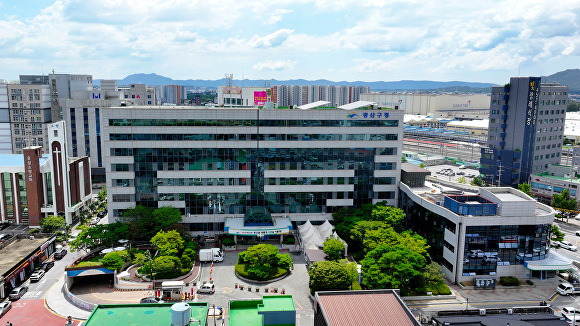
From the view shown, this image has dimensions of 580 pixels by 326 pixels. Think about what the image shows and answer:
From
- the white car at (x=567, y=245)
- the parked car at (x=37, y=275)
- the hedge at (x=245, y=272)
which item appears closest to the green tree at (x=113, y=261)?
the parked car at (x=37, y=275)

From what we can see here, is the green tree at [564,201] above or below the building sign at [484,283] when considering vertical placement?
above

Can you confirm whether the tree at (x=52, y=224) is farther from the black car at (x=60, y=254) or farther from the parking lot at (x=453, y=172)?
the parking lot at (x=453, y=172)

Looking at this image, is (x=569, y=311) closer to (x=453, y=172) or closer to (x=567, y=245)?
(x=567, y=245)

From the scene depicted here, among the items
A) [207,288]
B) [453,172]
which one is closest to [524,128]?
[453,172]

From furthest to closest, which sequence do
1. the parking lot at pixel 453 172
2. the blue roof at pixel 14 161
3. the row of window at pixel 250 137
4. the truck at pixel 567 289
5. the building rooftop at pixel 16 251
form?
the parking lot at pixel 453 172 < the blue roof at pixel 14 161 < the row of window at pixel 250 137 < the building rooftop at pixel 16 251 < the truck at pixel 567 289

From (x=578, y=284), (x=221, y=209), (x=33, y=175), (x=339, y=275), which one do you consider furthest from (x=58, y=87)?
(x=578, y=284)

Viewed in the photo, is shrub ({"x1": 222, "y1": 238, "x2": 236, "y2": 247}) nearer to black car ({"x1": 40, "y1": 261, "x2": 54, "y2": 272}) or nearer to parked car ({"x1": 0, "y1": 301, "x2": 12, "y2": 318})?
black car ({"x1": 40, "y1": 261, "x2": 54, "y2": 272})

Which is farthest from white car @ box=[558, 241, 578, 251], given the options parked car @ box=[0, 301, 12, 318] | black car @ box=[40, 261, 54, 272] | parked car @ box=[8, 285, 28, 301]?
parked car @ box=[0, 301, 12, 318]
